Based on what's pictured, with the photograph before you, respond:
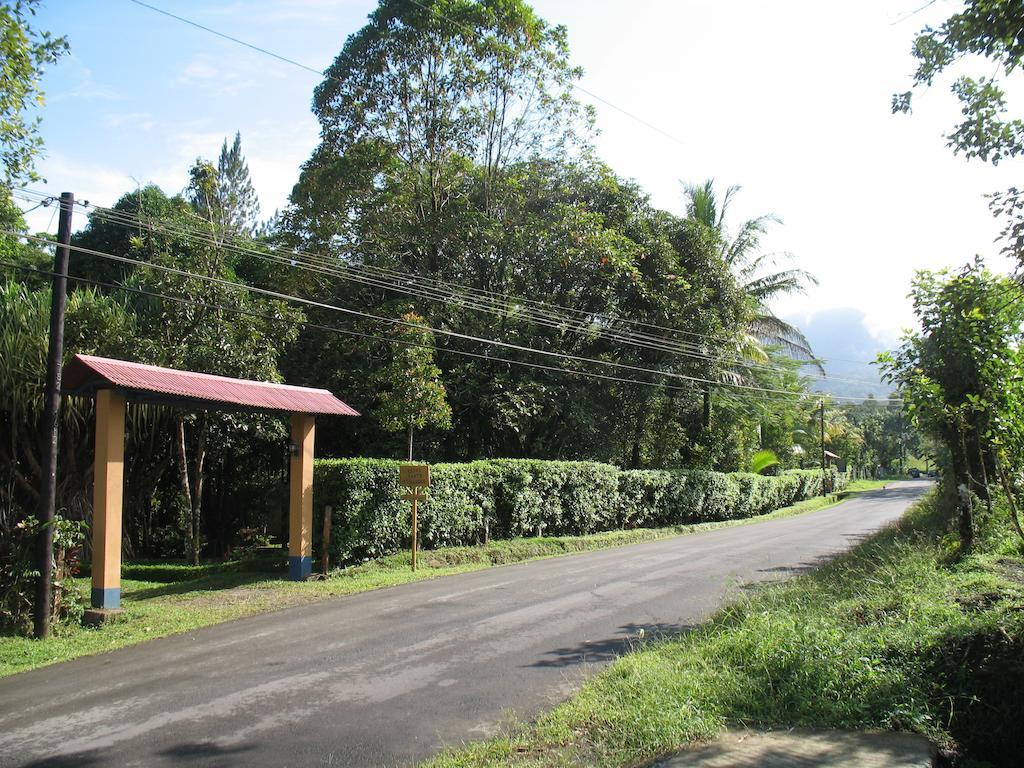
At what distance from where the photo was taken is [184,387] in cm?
1171

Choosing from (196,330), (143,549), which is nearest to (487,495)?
(196,330)

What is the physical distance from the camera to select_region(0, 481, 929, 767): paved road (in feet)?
18.8

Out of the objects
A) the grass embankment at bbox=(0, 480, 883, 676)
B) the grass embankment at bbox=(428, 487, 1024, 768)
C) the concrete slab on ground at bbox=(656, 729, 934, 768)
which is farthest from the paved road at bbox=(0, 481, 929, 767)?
the concrete slab on ground at bbox=(656, 729, 934, 768)

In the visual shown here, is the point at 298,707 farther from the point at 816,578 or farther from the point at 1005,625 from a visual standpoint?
the point at 816,578

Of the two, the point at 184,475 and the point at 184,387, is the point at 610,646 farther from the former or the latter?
the point at 184,475

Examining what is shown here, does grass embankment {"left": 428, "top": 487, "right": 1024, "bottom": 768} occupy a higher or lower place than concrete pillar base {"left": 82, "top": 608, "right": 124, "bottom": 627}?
higher

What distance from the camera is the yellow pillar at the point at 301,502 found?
13734mm

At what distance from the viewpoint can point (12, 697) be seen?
7164 millimetres

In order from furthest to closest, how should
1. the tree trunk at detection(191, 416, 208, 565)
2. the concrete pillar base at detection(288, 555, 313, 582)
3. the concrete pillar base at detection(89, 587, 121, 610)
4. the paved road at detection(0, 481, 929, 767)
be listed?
the tree trunk at detection(191, 416, 208, 565) < the concrete pillar base at detection(288, 555, 313, 582) < the concrete pillar base at detection(89, 587, 121, 610) < the paved road at detection(0, 481, 929, 767)

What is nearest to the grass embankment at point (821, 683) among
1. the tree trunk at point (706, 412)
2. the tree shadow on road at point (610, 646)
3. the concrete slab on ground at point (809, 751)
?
the concrete slab on ground at point (809, 751)

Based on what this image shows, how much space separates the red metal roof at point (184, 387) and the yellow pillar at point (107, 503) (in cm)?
37

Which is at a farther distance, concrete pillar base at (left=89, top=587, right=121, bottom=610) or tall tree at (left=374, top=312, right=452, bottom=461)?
tall tree at (left=374, top=312, right=452, bottom=461)

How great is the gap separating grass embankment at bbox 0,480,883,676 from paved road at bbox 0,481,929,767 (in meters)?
0.52

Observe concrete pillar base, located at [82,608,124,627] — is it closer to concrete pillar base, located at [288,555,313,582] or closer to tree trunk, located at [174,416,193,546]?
concrete pillar base, located at [288,555,313,582]
